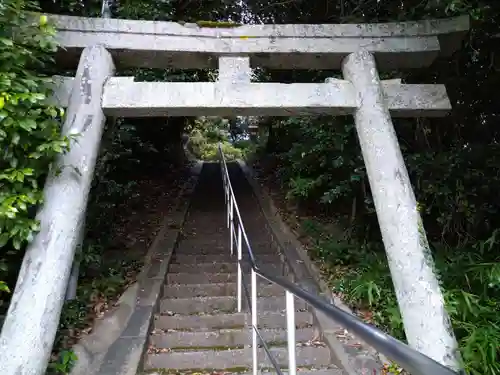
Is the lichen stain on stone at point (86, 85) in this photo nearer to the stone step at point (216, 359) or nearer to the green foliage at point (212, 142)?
the stone step at point (216, 359)

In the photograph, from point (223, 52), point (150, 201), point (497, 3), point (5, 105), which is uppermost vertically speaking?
point (150, 201)

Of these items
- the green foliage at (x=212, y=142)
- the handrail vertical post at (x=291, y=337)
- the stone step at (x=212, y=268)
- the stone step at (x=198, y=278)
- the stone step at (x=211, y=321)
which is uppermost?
the green foliage at (x=212, y=142)

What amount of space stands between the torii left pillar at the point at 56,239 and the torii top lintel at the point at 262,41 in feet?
0.67

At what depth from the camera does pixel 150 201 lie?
29.7ft

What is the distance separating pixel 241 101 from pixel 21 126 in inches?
67.2

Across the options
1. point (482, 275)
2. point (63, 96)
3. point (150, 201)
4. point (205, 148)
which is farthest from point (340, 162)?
point (205, 148)

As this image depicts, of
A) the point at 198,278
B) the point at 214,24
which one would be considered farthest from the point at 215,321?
the point at 214,24

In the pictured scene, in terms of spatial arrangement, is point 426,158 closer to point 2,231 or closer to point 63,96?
point 63,96

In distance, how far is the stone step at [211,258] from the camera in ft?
18.5

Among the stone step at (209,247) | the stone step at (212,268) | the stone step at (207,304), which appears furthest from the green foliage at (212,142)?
the stone step at (207,304)

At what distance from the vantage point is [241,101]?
3.58 metres

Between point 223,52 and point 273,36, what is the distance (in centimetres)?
50

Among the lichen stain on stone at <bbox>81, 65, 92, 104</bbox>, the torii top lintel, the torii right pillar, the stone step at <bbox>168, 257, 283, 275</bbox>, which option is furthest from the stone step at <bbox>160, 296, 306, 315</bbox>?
the torii top lintel

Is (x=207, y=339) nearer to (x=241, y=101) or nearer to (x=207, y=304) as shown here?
(x=207, y=304)
